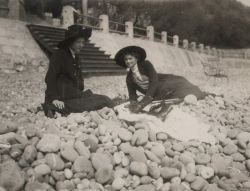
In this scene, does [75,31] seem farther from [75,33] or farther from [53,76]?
[53,76]

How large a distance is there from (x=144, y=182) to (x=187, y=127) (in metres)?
1.12

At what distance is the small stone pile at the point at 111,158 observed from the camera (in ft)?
10.6

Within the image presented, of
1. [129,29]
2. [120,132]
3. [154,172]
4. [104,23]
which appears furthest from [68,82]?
[129,29]

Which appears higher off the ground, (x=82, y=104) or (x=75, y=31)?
(x=75, y=31)

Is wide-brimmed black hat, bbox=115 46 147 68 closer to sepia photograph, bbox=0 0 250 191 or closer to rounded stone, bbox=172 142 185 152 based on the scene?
sepia photograph, bbox=0 0 250 191

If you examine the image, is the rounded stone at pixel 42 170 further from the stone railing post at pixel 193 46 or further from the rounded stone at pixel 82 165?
the stone railing post at pixel 193 46

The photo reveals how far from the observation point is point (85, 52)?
1085 centimetres

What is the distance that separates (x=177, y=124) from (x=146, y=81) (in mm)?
907

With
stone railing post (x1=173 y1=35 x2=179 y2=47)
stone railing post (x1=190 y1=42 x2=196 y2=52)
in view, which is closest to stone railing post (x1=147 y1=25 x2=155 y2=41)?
stone railing post (x1=173 y1=35 x2=179 y2=47)

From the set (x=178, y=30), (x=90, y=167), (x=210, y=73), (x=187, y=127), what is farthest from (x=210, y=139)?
(x=178, y=30)

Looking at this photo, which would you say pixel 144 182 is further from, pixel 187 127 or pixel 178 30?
pixel 178 30

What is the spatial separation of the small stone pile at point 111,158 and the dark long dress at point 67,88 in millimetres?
328

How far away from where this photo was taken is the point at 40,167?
3225 mm

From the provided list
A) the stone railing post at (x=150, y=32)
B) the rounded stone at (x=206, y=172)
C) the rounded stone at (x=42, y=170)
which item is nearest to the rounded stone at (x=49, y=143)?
the rounded stone at (x=42, y=170)
